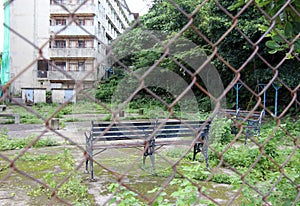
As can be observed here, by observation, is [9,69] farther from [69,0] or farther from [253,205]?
[253,205]

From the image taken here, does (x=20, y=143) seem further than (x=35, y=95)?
No

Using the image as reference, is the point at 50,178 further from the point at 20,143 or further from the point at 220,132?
the point at 220,132

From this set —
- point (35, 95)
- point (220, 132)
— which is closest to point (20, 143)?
point (220, 132)

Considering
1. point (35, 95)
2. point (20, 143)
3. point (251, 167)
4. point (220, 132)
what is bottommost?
point (35, 95)

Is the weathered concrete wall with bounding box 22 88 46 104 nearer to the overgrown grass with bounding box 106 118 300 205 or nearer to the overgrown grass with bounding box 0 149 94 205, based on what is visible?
the overgrown grass with bounding box 0 149 94 205

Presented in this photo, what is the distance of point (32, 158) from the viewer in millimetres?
4000

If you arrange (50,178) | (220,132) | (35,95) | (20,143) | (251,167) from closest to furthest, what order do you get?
1. (251,167)
2. (50,178)
3. (220,132)
4. (20,143)
5. (35,95)

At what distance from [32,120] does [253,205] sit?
27.7 feet

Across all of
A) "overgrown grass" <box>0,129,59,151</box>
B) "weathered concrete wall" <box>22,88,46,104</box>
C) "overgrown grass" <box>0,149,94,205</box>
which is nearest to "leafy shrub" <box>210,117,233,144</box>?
"overgrown grass" <box>0,149,94,205</box>

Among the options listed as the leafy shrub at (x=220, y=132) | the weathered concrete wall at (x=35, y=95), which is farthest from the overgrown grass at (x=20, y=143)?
the weathered concrete wall at (x=35, y=95)

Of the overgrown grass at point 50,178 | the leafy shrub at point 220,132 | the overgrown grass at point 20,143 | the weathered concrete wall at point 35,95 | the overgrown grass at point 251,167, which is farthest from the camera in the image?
the weathered concrete wall at point 35,95

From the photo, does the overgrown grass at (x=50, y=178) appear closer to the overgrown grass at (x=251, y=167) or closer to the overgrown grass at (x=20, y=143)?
the overgrown grass at (x=20, y=143)

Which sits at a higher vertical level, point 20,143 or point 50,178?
point 50,178

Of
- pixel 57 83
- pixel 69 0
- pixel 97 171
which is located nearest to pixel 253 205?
pixel 69 0
